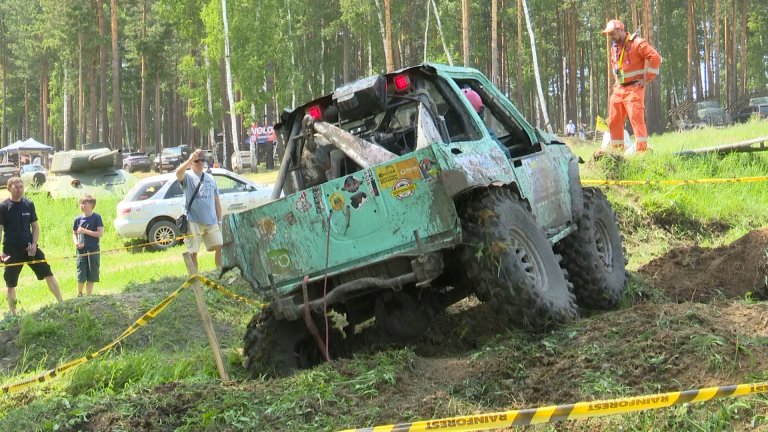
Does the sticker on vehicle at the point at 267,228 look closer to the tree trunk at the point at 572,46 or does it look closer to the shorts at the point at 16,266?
the shorts at the point at 16,266

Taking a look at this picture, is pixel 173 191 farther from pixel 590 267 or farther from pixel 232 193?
pixel 590 267

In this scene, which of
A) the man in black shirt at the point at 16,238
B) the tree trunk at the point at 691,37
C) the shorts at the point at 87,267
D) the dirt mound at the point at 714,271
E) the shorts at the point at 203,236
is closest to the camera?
the dirt mound at the point at 714,271

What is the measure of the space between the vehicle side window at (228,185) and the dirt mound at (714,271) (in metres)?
11.0

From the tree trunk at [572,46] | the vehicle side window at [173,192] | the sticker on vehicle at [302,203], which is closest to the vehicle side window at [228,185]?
the vehicle side window at [173,192]

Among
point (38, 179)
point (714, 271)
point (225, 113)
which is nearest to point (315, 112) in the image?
point (714, 271)

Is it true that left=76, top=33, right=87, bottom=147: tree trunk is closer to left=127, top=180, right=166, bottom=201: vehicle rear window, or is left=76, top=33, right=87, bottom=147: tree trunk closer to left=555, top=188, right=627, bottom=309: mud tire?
left=127, top=180, right=166, bottom=201: vehicle rear window

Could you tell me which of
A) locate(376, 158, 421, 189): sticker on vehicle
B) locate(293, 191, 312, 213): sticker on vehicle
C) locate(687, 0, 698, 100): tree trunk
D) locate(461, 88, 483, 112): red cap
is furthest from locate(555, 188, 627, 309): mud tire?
locate(687, 0, 698, 100): tree trunk

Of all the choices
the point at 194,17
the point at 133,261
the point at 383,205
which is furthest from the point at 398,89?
the point at 194,17

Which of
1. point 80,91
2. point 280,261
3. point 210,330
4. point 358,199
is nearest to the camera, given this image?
point 358,199

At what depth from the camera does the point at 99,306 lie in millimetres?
8117

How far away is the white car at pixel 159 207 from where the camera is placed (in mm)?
17078

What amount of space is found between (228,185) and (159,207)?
156 cm

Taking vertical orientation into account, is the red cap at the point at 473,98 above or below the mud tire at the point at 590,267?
above

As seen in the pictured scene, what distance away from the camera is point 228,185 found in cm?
1775
